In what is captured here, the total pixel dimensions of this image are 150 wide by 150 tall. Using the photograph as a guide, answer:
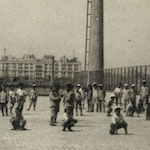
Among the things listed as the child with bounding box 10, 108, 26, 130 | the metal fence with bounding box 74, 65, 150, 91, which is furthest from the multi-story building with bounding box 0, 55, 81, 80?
the child with bounding box 10, 108, 26, 130

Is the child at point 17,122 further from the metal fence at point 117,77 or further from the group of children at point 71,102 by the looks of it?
the metal fence at point 117,77

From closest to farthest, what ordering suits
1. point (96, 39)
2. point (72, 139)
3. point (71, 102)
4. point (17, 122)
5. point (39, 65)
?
point (72, 139) < point (17, 122) < point (71, 102) < point (96, 39) < point (39, 65)

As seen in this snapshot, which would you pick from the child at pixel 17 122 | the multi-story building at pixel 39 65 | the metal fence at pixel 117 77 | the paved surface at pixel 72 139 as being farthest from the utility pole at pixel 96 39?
the multi-story building at pixel 39 65

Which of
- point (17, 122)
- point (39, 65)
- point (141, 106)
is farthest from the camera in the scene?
point (39, 65)

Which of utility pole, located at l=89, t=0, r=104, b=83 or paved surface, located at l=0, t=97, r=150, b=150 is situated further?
utility pole, located at l=89, t=0, r=104, b=83

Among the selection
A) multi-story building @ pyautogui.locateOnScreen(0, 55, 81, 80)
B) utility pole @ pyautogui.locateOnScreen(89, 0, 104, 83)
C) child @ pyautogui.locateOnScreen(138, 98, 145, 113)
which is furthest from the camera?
multi-story building @ pyautogui.locateOnScreen(0, 55, 81, 80)

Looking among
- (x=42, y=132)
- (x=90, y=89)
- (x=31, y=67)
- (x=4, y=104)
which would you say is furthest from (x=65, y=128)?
(x=31, y=67)

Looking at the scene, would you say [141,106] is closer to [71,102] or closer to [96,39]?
[71,102]

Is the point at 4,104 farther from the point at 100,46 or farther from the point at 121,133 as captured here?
the point at 100,46

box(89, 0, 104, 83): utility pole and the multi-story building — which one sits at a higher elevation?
the multi-story building

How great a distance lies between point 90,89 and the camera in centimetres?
2461

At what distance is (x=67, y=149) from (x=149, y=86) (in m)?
15.0

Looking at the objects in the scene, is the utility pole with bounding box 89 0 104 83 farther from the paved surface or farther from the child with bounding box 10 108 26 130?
the child with bounding box 10 108 26 130

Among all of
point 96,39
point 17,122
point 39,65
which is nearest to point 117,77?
point 96,39
